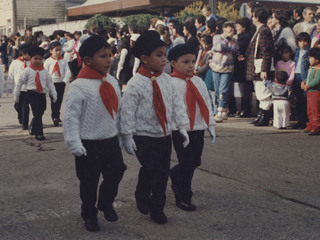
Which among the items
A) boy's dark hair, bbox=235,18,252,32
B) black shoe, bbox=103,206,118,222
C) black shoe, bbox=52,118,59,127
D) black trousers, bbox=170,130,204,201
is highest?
boy's dark hair, bbox=235,18,252,32

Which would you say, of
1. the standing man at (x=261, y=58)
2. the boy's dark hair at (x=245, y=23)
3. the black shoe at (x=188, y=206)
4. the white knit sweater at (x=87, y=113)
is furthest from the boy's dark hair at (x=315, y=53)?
the white knit sweater at (x=87, y=113)

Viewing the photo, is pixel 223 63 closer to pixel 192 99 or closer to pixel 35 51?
pixel 35 51

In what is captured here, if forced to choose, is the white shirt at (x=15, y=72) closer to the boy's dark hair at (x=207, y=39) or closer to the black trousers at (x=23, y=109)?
the black trousers at (x=23, y=109)

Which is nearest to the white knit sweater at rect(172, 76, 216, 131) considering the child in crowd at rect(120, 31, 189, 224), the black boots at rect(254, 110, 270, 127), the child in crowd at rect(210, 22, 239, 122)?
the child in crowd at rect(120, 31, 189, 224)

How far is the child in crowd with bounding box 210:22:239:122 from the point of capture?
33.1ft

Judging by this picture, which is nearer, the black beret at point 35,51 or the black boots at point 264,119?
the black beret at point 35,51

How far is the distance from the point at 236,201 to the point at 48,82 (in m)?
4.78

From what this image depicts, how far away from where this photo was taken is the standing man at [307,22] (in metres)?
10.5

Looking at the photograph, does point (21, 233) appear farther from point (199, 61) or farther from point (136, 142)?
point (199, 61)

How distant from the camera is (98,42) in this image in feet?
14.0

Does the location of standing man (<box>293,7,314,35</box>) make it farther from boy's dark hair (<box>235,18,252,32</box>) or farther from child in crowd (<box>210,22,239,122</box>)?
child in crowd (<box>210,22,239,122</box>)

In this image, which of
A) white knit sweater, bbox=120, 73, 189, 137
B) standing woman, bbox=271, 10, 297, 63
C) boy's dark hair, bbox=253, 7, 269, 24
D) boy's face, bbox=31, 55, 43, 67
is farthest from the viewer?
standing woman, bbox=271, 10, 297, 63

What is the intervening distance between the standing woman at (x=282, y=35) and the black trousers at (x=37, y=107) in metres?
4.23

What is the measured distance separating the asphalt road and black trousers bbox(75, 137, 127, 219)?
10.2 inches
